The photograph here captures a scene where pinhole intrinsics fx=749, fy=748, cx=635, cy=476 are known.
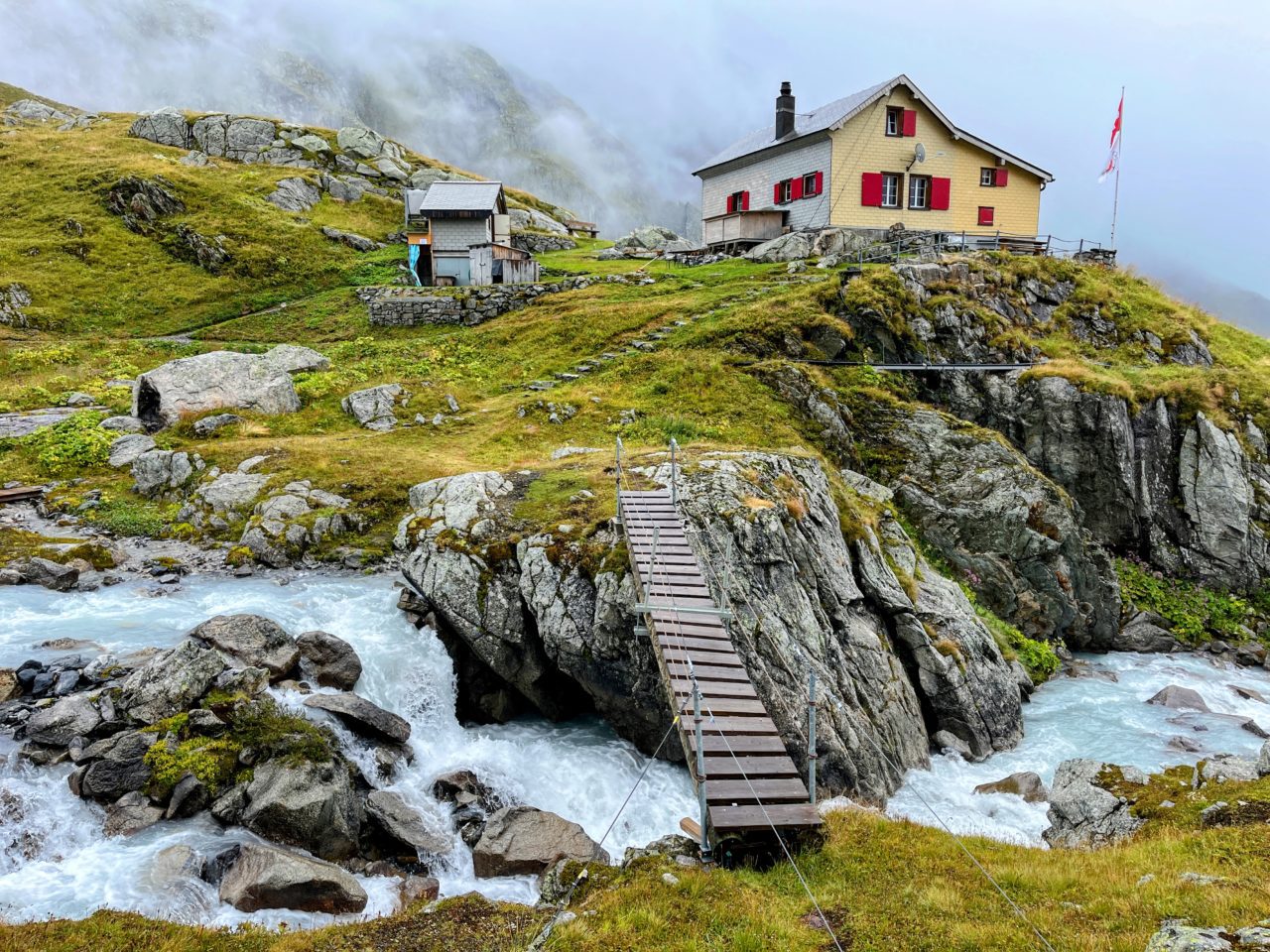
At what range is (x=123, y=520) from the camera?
977 inches

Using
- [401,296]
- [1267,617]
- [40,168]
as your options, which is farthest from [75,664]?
[40,168]

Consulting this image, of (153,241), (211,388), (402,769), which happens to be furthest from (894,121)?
(153,241)

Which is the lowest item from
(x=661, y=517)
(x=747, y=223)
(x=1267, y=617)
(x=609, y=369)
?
(x=1267, y=617)

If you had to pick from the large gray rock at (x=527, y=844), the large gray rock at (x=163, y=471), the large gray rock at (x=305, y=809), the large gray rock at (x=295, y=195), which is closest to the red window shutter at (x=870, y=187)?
the large gray rock at (x=163, y=471)

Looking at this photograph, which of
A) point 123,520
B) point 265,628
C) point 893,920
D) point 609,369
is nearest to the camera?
point 893,920

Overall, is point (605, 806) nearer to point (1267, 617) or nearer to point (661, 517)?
point (661, 517)

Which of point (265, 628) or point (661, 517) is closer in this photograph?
point (265, 628)

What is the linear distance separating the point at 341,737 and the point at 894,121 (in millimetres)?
50639

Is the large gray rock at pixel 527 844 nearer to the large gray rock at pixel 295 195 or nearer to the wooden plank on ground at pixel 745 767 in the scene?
the wooden plank on ground at pixel 745 767

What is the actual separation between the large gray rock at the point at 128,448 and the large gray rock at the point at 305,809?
19.7 metres

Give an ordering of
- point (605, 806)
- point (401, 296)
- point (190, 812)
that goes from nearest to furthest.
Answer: point (190, 812) < point (605, 806) < point (401, 296)

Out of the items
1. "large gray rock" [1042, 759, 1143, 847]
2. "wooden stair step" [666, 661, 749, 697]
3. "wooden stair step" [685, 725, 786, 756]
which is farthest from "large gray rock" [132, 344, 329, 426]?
"large gray rock" [1042, 759, 1143, 847]

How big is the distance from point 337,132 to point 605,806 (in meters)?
89.4

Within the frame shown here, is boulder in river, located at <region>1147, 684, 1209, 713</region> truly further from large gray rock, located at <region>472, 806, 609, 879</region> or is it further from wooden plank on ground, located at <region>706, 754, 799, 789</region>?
large gray rock, located at <region>472, 806, 609, 879</region>
